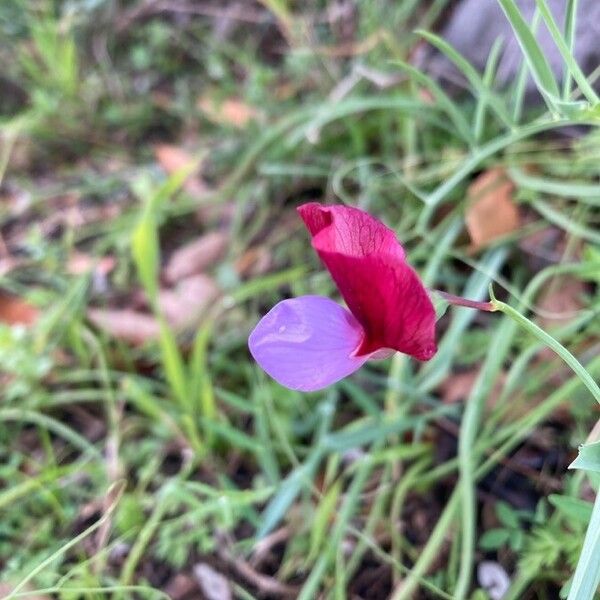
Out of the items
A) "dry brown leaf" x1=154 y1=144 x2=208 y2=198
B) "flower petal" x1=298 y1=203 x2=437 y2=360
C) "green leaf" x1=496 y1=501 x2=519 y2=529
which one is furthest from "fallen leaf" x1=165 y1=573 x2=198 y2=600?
"dry brown leaf" x1=154 y1=144 x2=208 y2=198

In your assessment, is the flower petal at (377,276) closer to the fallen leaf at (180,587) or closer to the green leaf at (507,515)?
the green leaf at (507,515)

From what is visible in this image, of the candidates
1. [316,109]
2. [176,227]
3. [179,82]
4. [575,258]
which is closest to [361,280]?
[575,258]

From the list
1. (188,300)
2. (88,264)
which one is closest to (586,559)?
(188,300)

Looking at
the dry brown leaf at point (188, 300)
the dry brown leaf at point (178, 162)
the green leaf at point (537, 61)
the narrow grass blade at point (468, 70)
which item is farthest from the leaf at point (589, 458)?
the dry brown leaf at point (178, 162)

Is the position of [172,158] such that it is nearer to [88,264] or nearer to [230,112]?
[230,112]

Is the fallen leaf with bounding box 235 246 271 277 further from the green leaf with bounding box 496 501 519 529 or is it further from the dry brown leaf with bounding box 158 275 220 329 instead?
the green leaf with bounding box 496 501 519 529

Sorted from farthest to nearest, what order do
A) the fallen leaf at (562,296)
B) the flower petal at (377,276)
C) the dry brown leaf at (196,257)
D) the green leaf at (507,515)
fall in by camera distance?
the dry brown leaf at (196,257)
the fallen leaf at (562,296)
the green leaf at (507,515)
the flower petal at (377,276)
